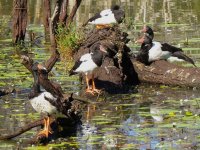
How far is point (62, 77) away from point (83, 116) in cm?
286

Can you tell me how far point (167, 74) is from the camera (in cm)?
1288

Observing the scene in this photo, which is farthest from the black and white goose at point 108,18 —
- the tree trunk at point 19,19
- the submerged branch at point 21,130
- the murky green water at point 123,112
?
the submerged branch at point 21,130

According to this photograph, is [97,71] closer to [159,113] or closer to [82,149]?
[159,113]

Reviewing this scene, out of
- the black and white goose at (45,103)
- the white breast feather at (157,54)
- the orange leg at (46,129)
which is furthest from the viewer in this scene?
the white breast feather at (157,54)

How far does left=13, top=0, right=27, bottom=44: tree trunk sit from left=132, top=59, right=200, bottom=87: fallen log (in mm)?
5066

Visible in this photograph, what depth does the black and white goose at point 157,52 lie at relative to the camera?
13336mm

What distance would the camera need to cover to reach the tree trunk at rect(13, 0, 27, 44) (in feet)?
58.3

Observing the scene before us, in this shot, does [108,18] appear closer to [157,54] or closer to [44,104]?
[157,54]

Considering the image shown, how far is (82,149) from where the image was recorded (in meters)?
8.96

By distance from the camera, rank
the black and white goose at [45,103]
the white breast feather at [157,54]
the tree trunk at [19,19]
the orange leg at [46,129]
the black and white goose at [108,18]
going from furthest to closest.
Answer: the tree trunk at [19,19] < the black and white goose at [108,18] < the white breast feather at [157,54] < the black and white goose at [45,103] < the orange leg at [46,129]

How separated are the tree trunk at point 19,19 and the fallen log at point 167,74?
507cm

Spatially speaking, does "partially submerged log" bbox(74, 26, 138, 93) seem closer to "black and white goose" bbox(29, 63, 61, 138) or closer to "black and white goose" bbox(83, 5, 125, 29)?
"black and white goose" bbox(83, 5, 125, 29)

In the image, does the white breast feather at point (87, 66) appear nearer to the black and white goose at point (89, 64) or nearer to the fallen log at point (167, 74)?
the black and white goose at point (89, 64)

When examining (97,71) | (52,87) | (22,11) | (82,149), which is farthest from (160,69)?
(22,11)
